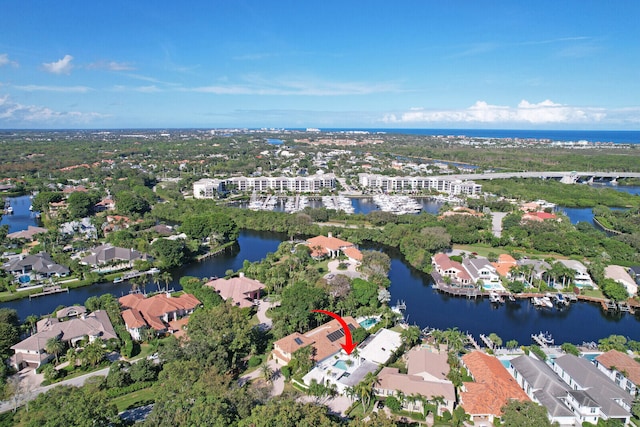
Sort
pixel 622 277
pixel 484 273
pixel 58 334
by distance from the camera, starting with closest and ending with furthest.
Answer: pixel 58 334
pixel 622 277
pixel 484 273

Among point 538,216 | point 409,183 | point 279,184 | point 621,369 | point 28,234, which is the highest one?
point 409,183

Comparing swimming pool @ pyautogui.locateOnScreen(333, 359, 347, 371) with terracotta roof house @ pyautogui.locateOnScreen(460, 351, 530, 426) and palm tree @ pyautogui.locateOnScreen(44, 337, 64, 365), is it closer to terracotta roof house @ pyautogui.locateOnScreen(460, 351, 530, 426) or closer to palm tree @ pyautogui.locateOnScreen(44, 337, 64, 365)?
terracotta roof house @ pyautogui.locateOnScreen(460, 351, 530, 426)

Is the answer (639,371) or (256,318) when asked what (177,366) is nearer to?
(256,318)

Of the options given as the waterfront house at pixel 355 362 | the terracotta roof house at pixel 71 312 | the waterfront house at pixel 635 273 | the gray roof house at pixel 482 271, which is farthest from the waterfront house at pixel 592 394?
the terracotta roof house at pixel 71 312

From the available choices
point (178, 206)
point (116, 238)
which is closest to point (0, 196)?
point (178, 206)

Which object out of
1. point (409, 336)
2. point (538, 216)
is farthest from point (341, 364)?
point (538, 216)

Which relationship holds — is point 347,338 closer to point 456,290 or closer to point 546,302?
point 456,290
